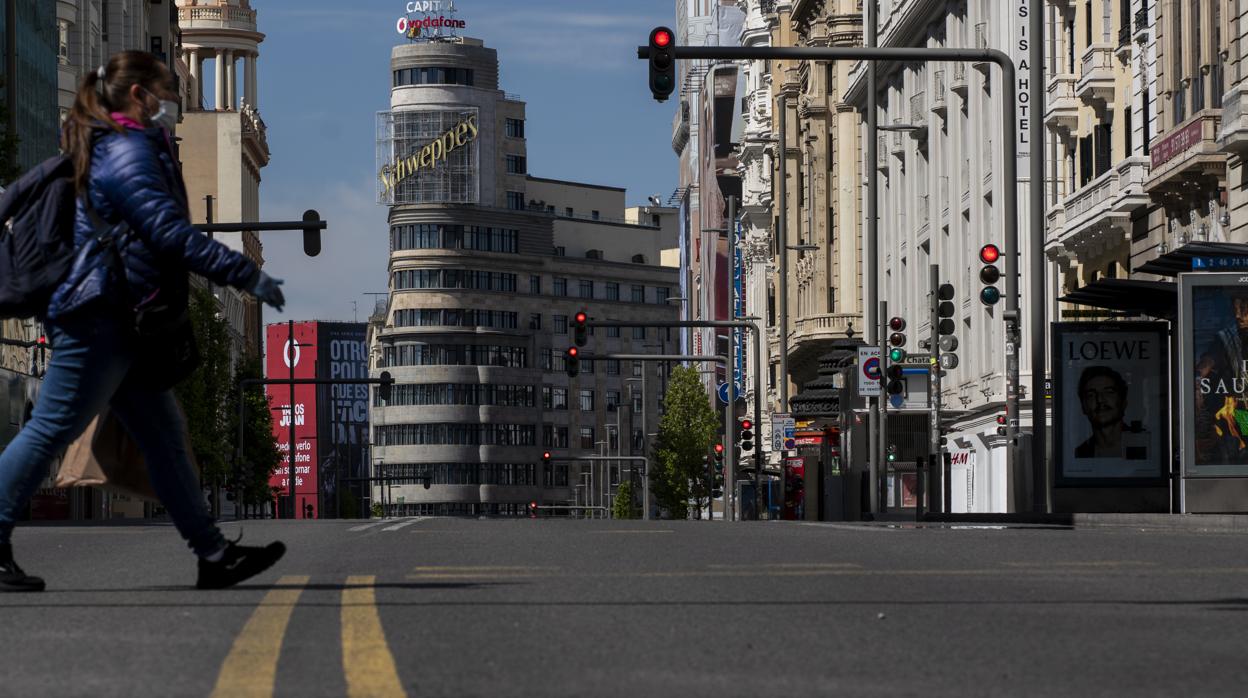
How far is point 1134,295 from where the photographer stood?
26.9m

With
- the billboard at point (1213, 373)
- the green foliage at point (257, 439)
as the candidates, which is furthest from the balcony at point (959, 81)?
the green foliage at point (257, 439)

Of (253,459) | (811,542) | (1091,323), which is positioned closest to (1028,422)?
(1091,323)

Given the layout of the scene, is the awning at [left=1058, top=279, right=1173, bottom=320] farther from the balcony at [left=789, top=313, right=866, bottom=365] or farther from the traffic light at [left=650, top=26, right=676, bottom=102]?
the balcony at [left=789, top=313, right=866, bottom=365]

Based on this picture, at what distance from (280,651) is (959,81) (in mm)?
56662

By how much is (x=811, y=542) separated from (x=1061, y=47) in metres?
36.8

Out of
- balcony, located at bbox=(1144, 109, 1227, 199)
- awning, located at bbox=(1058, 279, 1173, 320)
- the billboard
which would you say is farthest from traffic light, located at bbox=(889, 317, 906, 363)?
the billboard

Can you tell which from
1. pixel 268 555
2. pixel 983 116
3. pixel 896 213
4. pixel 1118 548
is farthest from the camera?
pixel 896 213

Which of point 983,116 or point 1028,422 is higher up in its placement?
point 983,116

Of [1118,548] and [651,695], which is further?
[1118,548]

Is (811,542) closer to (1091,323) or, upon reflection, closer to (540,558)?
(540,558)

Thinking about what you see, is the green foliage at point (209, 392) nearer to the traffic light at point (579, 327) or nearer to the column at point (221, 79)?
the traffic light at point (579, 327)

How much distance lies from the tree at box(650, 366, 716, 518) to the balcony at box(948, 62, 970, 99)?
4642cm

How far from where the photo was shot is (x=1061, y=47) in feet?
167

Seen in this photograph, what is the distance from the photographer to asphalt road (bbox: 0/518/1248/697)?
658 cm
